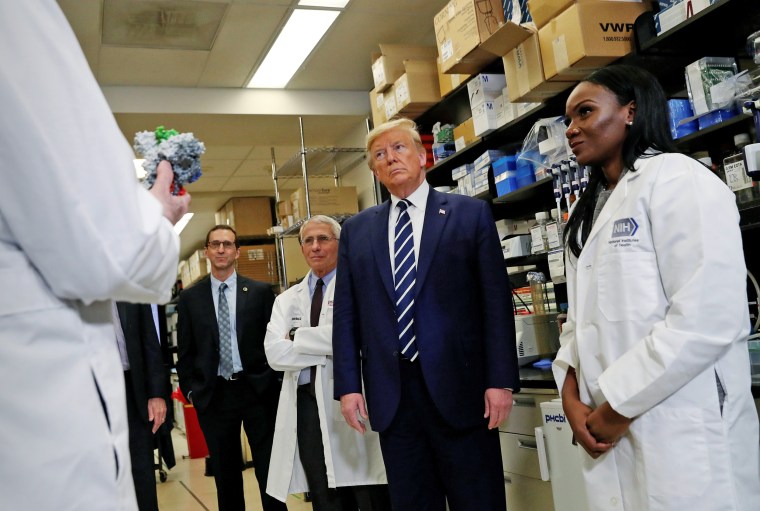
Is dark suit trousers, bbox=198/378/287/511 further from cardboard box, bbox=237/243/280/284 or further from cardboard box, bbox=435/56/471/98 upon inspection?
cardboard box, bbox=237/243/280/284

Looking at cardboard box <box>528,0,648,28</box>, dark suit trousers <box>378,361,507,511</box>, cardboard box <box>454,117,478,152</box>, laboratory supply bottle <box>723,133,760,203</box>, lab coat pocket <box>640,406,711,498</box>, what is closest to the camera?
lab coat pocket <box>640,406,711,498</box>

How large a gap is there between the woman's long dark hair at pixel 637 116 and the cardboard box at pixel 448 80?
1956 mm

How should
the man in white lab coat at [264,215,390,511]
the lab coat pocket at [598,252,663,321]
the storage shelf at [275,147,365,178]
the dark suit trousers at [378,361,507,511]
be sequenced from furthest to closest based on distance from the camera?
the storage shelf at [275,147,365,178], the man in white lab coat at [264,215,390,511], the dark suit trousers at [378,361,507,511], the lab coat pocket at [598,252,663,321]

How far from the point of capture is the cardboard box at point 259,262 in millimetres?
7047

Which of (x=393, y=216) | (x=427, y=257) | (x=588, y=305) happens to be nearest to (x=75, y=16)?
(x=393, y=216)

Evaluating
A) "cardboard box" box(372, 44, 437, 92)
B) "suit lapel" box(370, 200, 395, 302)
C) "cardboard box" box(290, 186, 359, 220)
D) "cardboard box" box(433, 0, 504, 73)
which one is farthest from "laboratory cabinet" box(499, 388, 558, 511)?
"cardboard box" box(290, 186, 359, 220)

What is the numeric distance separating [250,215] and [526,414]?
17.2 feet

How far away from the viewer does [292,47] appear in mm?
4480

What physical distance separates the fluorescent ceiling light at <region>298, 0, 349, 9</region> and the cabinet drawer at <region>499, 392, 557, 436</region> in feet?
8.30

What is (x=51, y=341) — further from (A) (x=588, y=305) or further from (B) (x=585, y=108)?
(B) (x=585, y=108)

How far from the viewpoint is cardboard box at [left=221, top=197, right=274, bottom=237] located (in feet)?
23.9

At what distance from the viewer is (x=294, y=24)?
4168 mm

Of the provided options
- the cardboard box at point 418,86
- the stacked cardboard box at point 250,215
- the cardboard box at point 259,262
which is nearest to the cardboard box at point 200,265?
the stacked cardboard box at point 250,215

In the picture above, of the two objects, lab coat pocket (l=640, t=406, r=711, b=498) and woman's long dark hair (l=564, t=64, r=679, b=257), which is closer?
lab coat pocket (l=640, t=406, r=711, b=498)
